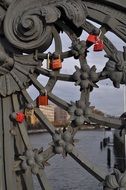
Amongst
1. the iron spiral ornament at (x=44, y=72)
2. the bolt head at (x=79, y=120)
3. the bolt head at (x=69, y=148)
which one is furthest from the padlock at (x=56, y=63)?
the bolt head at (x=69, y=148)

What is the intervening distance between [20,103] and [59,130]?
0.42 meters

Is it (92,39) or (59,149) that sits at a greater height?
(92,39)

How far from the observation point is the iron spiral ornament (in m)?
2.87

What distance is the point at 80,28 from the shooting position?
2973 mm

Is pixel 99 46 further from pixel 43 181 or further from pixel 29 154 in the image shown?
pixel 43 181

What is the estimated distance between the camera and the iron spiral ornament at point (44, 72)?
287cm

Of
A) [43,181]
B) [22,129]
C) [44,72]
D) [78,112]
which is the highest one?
[44,72]

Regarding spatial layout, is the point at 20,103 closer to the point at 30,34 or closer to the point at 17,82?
the point at 17,82

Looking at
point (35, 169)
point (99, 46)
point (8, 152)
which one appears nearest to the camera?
point (99, 46)

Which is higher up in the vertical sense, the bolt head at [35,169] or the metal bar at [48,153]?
the metal bar at [48,153]

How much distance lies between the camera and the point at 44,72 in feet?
9.89

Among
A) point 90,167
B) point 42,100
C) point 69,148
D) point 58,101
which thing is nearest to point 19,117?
point 42,100

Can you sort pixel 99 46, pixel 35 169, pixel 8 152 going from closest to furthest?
pixel 99 46 < pixel 35 169 < pixel 8 152

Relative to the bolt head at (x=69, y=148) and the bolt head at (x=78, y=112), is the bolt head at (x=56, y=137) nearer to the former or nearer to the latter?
the bolt head at (x=69, y=148)
